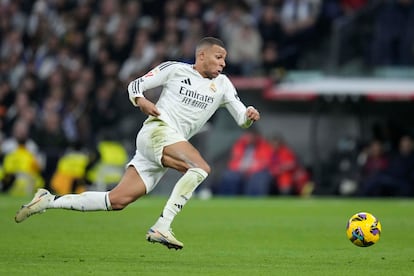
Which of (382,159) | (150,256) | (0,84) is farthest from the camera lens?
(0,84)

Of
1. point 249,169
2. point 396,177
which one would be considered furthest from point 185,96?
point 249,169

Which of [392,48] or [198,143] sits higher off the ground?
[392,48]

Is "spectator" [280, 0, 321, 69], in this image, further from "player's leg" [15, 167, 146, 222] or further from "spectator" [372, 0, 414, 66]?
"player's leg" [15, 167, 146, 222]

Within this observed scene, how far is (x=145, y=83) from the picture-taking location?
11156mm

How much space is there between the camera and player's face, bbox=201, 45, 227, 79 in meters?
11.3

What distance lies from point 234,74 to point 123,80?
2824mm

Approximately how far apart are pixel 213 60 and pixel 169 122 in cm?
77

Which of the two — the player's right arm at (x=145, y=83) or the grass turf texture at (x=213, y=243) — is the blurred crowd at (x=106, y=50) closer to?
the grass turf texture at (x=213, y=243)

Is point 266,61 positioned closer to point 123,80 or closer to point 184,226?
point 123,80

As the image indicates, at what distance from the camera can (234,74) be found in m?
26.0

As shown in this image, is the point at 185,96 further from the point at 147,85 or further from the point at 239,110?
the point at 239,110

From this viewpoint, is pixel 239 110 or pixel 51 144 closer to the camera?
pixel 239 110

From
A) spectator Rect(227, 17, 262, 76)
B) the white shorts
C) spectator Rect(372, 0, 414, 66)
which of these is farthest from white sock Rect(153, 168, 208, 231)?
spectator Rect(227, 17, 262, 76)

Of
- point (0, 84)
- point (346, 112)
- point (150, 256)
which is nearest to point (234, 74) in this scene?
point (346, 112)
